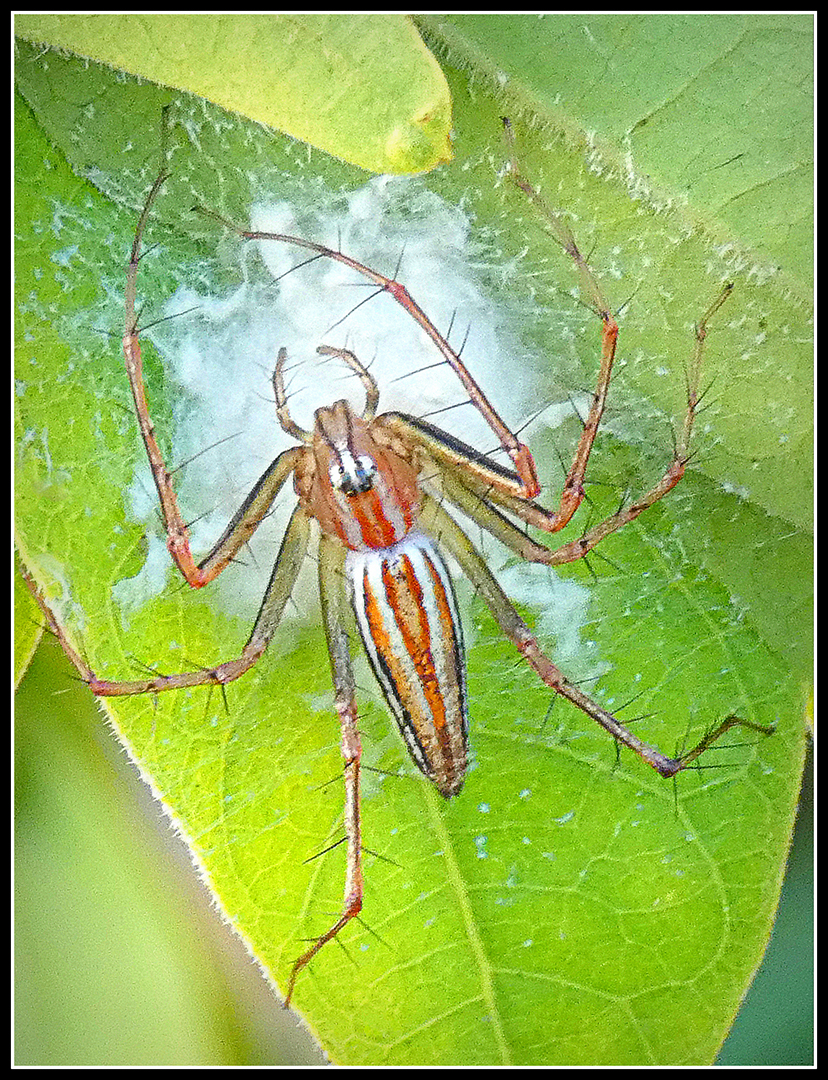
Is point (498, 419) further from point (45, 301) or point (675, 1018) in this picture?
point (675, 1018)

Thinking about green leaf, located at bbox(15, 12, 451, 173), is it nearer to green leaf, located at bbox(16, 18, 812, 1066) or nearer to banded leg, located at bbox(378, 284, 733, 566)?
green leaf, located at bbox(16, 18, 812, 1066)

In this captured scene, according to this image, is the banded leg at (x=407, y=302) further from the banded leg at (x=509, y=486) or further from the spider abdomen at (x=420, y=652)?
the spider abdomen at (x=420, y=652)

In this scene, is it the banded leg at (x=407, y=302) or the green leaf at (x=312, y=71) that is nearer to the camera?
the green leaf at (x=312, y=71)

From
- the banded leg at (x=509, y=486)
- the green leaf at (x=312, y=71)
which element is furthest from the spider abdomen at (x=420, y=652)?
the green leaf at (x=312, y=71)

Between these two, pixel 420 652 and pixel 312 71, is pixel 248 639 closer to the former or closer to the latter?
pixel 420 652

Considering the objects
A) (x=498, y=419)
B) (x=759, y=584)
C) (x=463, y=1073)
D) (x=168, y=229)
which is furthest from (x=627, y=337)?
(x=463, y=1073)

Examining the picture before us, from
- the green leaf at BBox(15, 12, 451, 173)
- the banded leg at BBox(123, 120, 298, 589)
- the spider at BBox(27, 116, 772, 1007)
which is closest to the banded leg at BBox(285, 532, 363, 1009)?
the spider at BBox(27, 116, 772, 1007)

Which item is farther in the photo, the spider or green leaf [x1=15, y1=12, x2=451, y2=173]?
the spider
